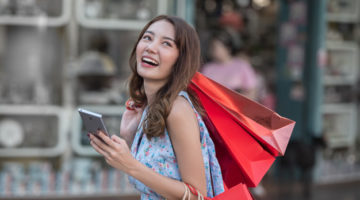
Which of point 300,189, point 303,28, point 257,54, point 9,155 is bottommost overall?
point 300,189

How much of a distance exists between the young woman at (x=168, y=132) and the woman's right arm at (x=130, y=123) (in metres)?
0.17

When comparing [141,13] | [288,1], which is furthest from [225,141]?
[288,1]

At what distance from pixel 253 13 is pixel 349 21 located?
6.71ft

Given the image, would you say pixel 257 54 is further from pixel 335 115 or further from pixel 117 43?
pixel 117 43

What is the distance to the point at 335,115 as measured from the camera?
6.41 m

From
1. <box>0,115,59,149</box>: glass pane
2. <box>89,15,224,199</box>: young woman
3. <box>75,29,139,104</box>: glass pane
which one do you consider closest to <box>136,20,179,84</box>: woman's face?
<box>89,15,224,199</box>: young woman

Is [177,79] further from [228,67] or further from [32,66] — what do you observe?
[32,66]

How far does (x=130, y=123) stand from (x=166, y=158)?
39 centimetres

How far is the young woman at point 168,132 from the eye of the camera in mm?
1637

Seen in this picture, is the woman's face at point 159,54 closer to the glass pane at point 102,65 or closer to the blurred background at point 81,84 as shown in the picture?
the blurred background at point 81,84

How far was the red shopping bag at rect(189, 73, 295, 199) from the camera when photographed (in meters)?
1.78

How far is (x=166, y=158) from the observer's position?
5.64 feet

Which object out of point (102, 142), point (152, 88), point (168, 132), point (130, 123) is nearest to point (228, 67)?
point (130, 123)

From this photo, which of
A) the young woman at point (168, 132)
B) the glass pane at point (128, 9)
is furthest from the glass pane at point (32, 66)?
the young woman at point (168, 132)
